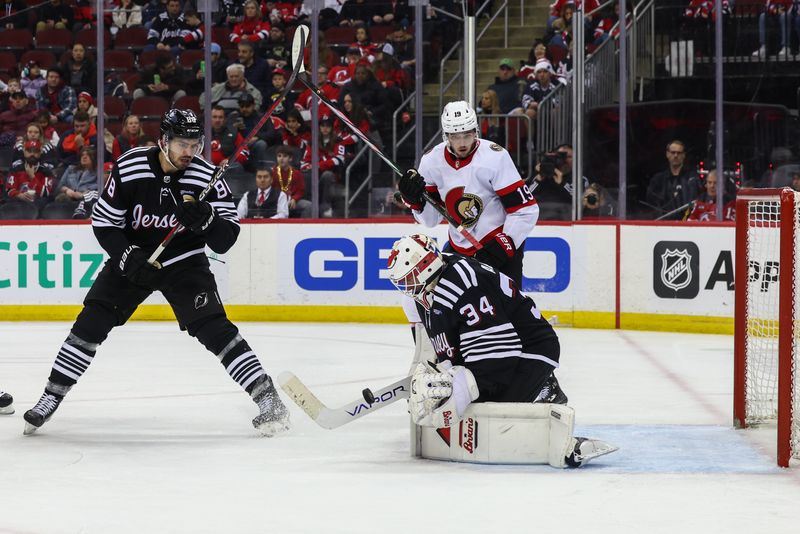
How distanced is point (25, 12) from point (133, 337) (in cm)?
360

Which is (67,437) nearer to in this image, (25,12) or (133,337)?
(133,337)

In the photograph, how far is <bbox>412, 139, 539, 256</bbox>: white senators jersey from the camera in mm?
5305

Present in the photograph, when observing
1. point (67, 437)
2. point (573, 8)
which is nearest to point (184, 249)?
point (67, 437)

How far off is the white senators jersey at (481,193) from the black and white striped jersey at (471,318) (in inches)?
41.2

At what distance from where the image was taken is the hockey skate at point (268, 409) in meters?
4.96

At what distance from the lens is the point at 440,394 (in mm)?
4090

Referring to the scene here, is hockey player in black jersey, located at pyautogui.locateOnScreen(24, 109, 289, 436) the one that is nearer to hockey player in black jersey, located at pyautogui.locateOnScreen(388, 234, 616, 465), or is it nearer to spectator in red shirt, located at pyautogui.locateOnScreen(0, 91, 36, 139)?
hockey player in black jersey, located at pyautogui.locateOnScreen(388, 234, 616, 465)

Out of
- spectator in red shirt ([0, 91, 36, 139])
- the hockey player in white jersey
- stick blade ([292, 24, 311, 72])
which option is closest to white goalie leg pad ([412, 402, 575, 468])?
the hockey player in white jersey

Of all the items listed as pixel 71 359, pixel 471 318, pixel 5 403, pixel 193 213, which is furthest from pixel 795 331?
pixel 5 403

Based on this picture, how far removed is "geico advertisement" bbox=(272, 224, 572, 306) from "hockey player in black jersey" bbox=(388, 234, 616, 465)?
5329mm

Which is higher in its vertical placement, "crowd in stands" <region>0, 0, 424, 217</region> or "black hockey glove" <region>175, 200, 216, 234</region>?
"crowd in stands" <region>0, 0, 424, 217</region>

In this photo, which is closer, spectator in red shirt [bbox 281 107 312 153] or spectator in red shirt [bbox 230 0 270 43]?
spectator in red shirt [bbox 281 107 312 153]

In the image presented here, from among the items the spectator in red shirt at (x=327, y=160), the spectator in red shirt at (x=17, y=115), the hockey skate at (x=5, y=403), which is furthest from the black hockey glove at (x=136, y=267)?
the spectator in red shirt at (x=17, y=115)

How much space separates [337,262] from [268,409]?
191 inches
